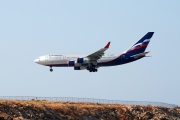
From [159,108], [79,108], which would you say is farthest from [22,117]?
[159,108]

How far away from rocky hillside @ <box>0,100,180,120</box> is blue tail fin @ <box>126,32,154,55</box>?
60.2 ft

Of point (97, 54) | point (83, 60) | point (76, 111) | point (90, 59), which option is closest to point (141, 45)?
point (97, 54)

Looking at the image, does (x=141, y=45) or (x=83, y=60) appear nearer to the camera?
(x=83, y=60)

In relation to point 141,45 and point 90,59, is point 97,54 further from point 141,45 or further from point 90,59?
point 141,45

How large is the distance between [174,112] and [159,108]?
419 centimetres

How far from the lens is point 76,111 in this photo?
214 feet

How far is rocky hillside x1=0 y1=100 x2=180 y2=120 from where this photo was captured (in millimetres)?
55219

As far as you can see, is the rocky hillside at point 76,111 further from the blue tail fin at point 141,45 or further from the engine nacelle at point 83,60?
the engine nacelle at point 83,60

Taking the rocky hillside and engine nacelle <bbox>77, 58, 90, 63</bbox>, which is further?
engine nacelle <bbox>77, 58, 90, 63</bbox>

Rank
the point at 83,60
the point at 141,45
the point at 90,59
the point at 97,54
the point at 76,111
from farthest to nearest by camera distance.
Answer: the point at 141,45 < the point at 97,54 < the point at 90,59 < the point at 83,60 < the point at 76,111

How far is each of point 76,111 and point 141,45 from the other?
1605 inches

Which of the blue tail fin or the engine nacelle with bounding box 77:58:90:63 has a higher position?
the blue tail fin

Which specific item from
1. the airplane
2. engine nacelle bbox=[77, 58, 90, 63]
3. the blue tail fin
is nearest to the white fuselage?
the airplane

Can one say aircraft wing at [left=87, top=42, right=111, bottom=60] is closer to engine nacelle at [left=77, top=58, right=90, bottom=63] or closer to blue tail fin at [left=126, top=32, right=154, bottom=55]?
engine nacelle at [left=77, top=58, right=90, bottom=63]
